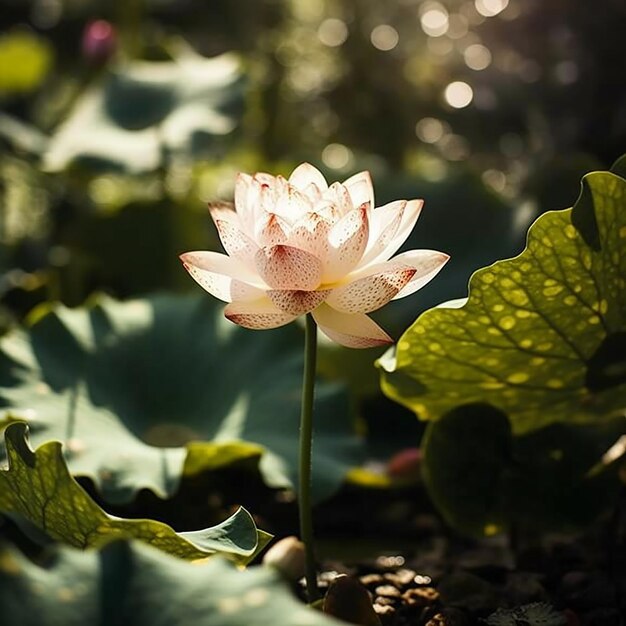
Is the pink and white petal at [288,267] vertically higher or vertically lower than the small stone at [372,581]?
higher

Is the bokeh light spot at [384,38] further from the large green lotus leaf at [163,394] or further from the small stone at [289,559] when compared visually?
the small stone at [289,559]

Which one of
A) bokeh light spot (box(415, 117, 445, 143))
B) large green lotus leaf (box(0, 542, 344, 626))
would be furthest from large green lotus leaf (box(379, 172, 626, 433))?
bokeh light spot (box(415, 117, 445, 143))

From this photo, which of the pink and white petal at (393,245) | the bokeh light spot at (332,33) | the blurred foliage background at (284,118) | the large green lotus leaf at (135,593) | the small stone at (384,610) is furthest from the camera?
the bokeh light spot at (332,33)

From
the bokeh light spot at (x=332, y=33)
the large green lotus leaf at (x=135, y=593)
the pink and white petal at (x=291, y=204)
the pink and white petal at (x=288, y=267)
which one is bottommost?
the large green lotus leaf at (x=135, y=593)

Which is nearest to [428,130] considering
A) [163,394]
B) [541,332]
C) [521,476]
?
[163,394]

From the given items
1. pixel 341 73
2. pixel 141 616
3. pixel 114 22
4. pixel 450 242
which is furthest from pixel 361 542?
pixel 114 22

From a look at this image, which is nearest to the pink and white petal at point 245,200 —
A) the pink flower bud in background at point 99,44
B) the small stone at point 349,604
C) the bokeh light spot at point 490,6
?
the small stone at point 349,604

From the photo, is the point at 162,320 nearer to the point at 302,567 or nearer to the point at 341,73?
the point at 302,567
